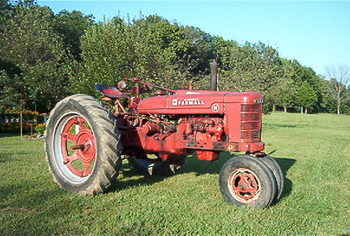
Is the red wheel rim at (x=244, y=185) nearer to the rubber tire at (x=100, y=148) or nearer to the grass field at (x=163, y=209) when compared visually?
the grass field at (x=163, y=209)

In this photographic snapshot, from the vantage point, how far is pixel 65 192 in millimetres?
5523

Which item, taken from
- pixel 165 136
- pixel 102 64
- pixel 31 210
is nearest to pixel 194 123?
pixel 165 136

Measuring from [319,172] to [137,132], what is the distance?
14.2 ft

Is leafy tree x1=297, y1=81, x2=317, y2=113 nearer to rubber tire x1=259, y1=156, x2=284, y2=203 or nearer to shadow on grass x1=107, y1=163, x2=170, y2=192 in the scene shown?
shadow on grass x1=107, y1=163, x2=170, y2=192

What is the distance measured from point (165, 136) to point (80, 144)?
1417 millimetres

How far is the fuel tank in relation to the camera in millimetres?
5191

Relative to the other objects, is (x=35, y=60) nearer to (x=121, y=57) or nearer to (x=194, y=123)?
(x=121, y=57)

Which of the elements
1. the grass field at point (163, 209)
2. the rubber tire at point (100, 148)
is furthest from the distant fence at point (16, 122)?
the rubber tire at point (100, 148)

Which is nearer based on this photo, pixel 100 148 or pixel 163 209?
pixel 163 209

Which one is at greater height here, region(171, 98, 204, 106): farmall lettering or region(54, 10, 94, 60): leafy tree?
region(54, 10, 94, 60): leafy tree

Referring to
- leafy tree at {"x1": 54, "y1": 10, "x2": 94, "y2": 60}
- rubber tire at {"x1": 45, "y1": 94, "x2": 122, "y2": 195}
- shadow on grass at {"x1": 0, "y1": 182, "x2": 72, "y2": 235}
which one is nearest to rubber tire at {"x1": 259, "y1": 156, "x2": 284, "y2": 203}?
rubber tire at {"x1": 45, "y1": 94, "x2": 122, "y2": 195}

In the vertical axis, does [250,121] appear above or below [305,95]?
below

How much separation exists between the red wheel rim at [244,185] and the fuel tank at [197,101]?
94 centimetres

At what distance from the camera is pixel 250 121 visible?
5.22 metres
